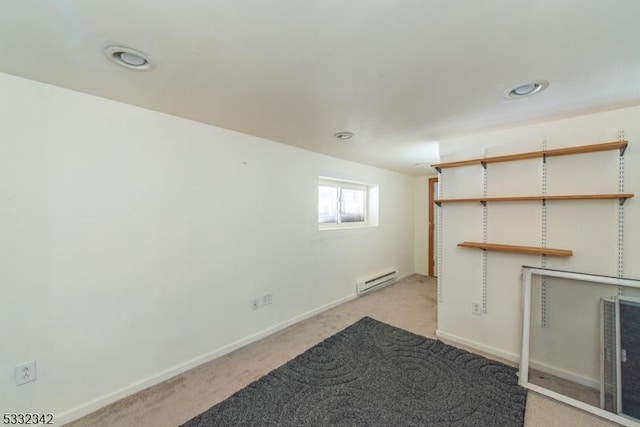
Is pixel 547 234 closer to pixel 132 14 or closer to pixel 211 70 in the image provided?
pixel 211 70

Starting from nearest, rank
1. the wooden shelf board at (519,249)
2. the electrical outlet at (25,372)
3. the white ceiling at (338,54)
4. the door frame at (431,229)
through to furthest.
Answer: the white ceiling at (338,54) → the electrical outlet at (25,372) → the wooden shelf board at (519,249) → the door frame at (431,229)

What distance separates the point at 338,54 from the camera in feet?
4.15

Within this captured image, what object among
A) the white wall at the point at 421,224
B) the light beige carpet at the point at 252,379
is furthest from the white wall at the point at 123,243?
the white wall at the point at 421,224

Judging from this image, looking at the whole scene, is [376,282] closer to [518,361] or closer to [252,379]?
[518,361]

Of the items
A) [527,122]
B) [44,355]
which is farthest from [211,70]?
[527,122]

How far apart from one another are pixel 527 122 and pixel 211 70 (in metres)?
2.52

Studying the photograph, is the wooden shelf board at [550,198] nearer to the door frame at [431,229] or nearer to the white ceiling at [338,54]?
the white ceiling at [338,54]

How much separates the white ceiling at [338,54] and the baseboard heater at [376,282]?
2.75 meters

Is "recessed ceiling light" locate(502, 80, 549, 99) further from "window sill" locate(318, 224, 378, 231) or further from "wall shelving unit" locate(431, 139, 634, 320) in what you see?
"window sill" locate(318, 224, 378, 231)

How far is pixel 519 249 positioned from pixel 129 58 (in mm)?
3050

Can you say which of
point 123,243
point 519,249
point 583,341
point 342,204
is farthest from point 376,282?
point 123,243

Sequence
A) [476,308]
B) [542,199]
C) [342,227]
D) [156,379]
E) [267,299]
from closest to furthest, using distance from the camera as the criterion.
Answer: [156,379] < [542,199] < [476,308] < [267,299] < [342,227]

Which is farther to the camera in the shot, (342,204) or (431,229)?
(431,229)

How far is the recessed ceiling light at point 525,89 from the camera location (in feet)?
5.10
